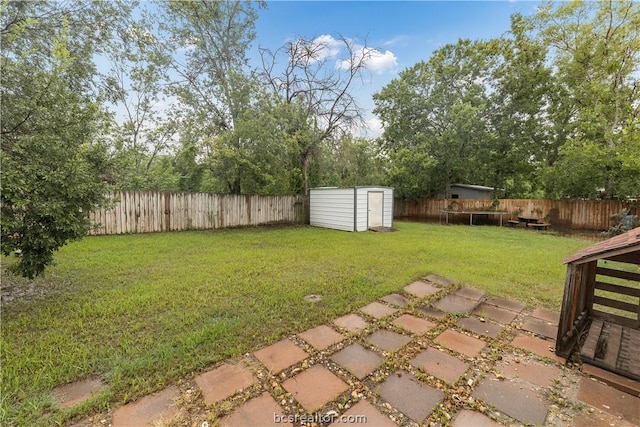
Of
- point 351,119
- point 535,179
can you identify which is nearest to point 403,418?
point 351,119

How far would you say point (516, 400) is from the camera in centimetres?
167

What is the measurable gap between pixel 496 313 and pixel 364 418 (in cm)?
221

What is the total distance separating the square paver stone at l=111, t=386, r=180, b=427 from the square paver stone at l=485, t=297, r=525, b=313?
3391mm

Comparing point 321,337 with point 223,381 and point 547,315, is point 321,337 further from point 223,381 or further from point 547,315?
point 547,315

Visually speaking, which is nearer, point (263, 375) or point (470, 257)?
point (263, 375)

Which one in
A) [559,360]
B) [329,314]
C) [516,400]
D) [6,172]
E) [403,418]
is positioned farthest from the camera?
[329,314]

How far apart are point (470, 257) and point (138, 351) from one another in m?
5.72

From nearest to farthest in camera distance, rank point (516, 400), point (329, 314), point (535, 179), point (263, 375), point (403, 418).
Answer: point (403, 418) < point (516, 400) < point (263, 375) < point (329, 314) < point (535, 179)

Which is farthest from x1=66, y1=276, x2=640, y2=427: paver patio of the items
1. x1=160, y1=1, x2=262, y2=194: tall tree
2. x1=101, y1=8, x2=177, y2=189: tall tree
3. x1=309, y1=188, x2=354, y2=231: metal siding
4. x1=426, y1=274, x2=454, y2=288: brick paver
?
x1=160, y1=1, x2=262, y2=194: tall tree

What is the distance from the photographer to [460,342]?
7.64ft

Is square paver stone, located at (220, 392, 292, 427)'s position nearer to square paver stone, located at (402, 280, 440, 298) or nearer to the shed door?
square paver stone, located at (402, 280, 440, 298)

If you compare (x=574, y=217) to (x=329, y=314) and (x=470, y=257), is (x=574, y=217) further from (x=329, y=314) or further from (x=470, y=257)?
(x=329, y=314)

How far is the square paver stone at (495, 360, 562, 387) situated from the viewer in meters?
1.85

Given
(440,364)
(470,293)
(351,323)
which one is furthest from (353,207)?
(440,364)
